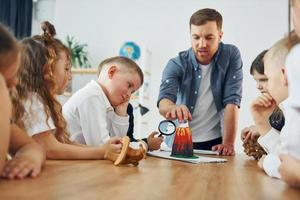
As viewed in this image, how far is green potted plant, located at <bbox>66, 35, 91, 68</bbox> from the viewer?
439 centimetres

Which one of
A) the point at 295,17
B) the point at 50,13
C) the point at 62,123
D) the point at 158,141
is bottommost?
the point at 158,141

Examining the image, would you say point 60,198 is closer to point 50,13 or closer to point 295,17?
point 295,17

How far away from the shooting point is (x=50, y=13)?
15.7 ft

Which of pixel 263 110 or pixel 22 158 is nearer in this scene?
pixel 22 158

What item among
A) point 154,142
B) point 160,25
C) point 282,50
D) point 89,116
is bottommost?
point 154,142

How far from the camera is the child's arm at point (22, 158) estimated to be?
70 cm

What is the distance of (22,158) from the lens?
77 centimetres

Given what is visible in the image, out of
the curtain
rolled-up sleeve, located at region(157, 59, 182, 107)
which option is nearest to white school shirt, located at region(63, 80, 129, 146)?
rolled-up sleeve, located at region(157, 59, 182, 107)

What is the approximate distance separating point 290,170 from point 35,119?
0.66m

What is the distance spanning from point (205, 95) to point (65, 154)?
3.49ft

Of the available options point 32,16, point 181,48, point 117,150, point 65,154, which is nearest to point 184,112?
point 117,150

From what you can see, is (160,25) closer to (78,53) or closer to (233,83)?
(78,53)

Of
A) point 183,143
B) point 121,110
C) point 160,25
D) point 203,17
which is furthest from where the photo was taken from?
point 160,25

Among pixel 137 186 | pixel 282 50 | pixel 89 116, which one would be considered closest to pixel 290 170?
pixel 137 186
